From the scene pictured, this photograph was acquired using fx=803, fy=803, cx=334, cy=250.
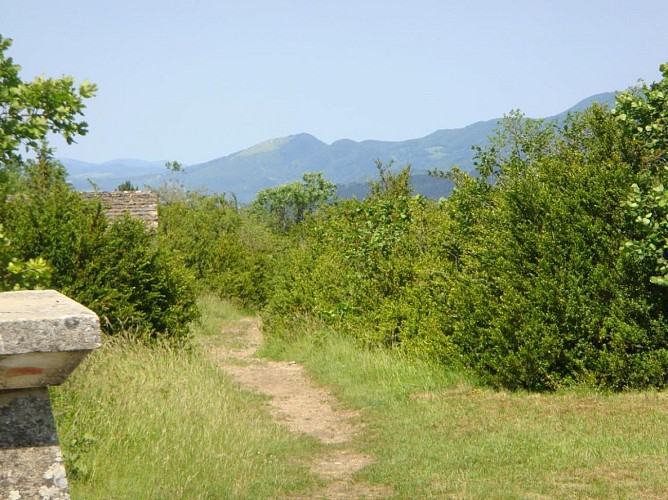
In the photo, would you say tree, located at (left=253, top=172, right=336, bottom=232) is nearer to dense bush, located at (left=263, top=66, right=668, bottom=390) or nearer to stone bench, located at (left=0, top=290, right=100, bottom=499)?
dense bush, located at (left=263, top=66, right=668, bottom=390)

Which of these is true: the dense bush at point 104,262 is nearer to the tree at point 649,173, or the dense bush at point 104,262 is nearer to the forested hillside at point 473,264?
the forested hillside at point 473,264

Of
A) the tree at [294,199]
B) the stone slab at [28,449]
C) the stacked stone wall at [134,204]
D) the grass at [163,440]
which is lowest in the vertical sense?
the tree at [294,199]

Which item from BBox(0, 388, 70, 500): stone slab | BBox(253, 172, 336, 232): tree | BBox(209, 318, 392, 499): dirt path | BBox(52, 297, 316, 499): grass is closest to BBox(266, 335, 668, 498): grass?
BBox(209, 318, 392, 499): dirt path

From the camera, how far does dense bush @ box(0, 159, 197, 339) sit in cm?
1411

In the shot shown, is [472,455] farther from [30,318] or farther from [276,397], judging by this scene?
[30,318]

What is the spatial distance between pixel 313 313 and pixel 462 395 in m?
7.04

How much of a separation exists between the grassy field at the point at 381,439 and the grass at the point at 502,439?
0.07 feet

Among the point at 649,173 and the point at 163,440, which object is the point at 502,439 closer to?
the point at 163,440

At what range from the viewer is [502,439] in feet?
29.0

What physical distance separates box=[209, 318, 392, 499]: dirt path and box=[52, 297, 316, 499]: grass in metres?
0.31

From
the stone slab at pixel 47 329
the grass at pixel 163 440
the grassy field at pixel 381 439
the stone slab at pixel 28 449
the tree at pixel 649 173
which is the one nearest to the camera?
the stone slab at pixel 47 329

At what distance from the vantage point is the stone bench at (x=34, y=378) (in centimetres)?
230

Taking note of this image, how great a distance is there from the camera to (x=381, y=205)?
18.6 metres

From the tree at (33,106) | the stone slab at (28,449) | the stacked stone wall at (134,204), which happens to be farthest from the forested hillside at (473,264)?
the stacked stone wall at (134,204)
